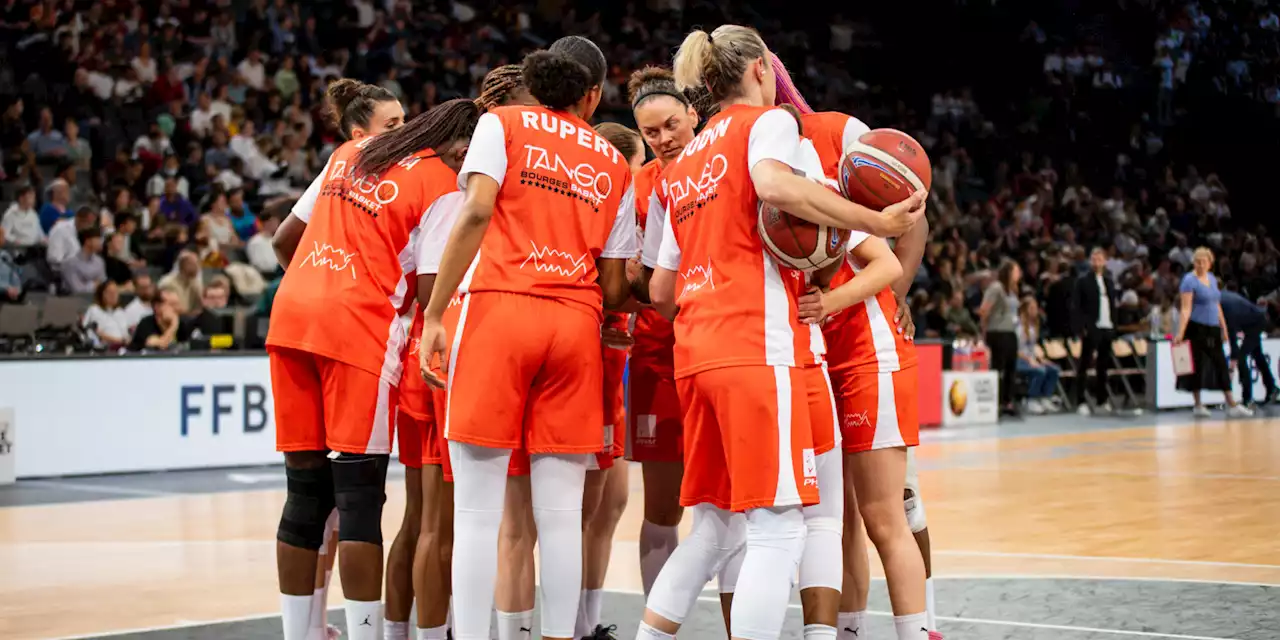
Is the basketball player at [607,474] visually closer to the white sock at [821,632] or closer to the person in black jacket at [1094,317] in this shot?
the white sock at [821,632]

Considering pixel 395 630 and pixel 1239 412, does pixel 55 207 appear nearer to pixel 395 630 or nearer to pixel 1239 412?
pixel 395 630

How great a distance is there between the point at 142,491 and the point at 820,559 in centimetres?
720

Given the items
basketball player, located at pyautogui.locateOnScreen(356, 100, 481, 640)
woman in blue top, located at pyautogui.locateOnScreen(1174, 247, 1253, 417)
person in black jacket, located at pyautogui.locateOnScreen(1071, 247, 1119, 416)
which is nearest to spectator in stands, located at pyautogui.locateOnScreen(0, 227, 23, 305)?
basketball player, located at pyautogui.locateOnScreen(356, 100, 481, 640)

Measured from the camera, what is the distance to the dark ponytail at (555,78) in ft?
13.8

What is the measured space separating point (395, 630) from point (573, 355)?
122 cm

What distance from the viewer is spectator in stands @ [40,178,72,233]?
13281 mm

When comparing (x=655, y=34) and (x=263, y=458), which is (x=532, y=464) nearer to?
(x=263, y=458)

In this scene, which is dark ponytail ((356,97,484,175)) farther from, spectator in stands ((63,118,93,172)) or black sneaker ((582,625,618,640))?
spectator in stands ((63,118,93,172))

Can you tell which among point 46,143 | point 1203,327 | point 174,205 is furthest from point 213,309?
point 1203,327

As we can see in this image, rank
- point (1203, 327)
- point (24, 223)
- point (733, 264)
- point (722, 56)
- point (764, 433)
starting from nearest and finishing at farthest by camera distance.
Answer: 1. point (764, 433)
2. point (733, 264)
3. point (722, 56)
4. point (24, 223)
5. point (1203, 327)

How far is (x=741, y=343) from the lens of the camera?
373 cm

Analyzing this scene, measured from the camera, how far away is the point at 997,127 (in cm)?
2727

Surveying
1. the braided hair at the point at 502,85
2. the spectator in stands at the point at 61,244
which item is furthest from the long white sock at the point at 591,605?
the spectator in stands at the point at 61,244

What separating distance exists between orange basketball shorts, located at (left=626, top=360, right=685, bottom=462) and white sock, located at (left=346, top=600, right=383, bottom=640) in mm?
1105
